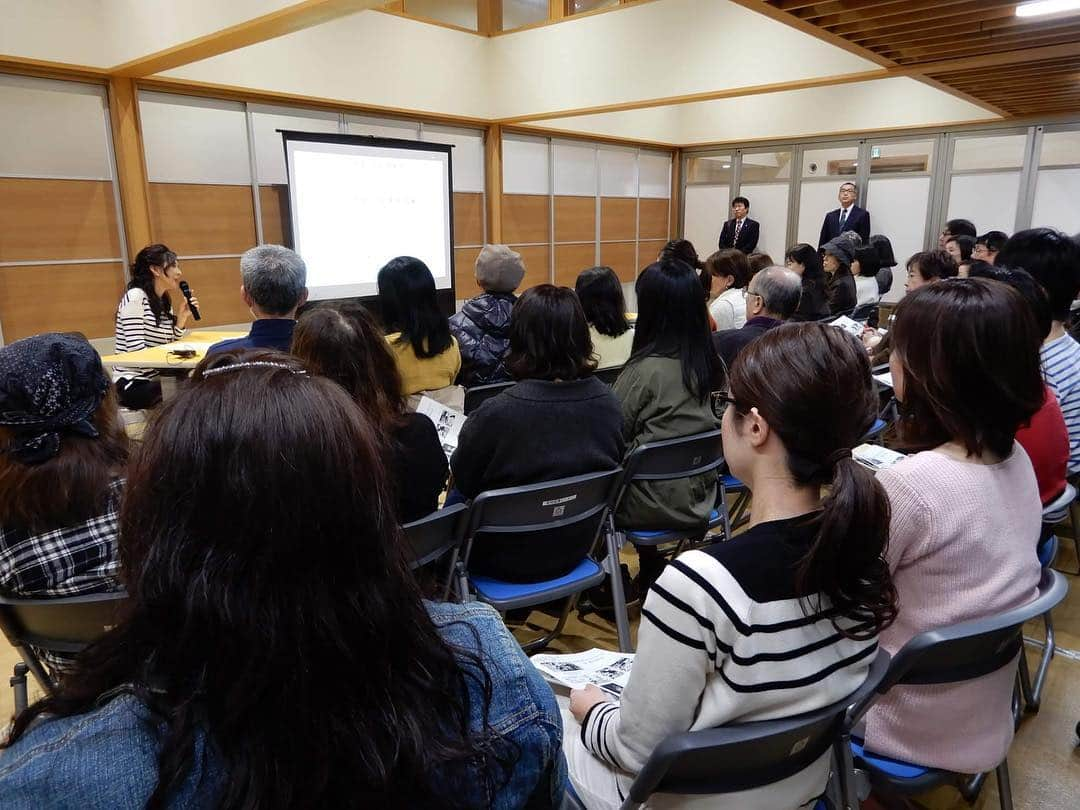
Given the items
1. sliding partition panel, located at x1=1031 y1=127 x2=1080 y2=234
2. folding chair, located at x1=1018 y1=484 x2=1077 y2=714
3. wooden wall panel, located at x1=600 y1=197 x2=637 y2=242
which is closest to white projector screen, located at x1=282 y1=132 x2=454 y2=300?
wooden wall panel, located at x1=600 y1=197 x2=637 y2=242

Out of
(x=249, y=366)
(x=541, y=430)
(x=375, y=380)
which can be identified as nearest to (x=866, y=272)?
(x=541, y=430)

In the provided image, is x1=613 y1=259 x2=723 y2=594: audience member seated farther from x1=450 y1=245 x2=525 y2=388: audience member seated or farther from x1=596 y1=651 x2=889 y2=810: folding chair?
x1=596 y1=651 x2=889 y2=810: folding chair

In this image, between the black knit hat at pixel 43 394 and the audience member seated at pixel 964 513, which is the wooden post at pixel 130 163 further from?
the audience member seated at pixel 964 513

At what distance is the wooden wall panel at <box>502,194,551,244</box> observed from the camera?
7.67 m

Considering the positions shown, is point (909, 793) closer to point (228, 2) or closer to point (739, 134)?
point (228, 2)

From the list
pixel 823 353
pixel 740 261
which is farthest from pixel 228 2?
pixel 823 353

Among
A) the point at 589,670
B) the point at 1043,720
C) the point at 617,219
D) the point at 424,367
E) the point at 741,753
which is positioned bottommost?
the point at 1043,720

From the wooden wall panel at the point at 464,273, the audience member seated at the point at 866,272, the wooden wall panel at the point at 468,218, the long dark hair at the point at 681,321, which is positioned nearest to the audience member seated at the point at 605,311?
the long dark hair at the point at 681,321

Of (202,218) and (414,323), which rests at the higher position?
(202,218)

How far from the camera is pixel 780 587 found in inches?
36.3

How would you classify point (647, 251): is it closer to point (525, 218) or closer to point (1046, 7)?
point (525, 218)

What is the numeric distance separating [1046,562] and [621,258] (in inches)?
319

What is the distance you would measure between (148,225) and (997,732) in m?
5.54

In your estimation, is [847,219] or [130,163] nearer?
[130,163]
